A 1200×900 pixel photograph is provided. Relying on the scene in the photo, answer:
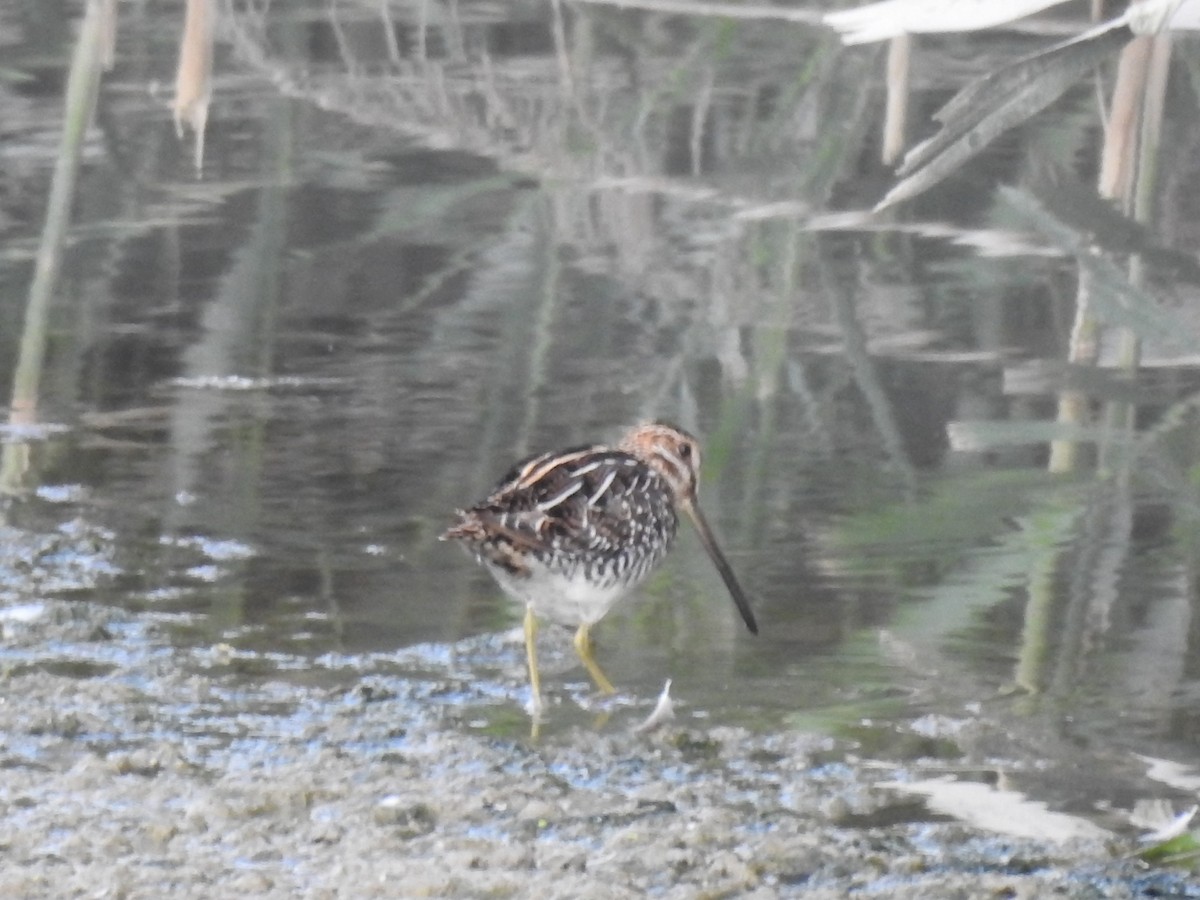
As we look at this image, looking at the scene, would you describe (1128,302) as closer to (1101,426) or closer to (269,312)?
(1101,426)

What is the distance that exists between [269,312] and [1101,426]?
2500 mm

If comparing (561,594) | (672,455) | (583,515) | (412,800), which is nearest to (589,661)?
(561,594)

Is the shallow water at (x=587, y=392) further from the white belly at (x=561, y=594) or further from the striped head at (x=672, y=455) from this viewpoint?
the striped head at (x=672, y=455)

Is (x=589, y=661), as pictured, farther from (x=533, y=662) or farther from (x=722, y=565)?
(x=722, y=565)

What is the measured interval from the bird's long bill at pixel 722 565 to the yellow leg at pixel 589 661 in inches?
11.7

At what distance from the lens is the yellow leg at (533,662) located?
14.5 feet

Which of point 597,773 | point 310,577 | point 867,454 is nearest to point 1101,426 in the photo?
point 867,454

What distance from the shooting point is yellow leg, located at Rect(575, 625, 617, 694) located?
4.56 meters

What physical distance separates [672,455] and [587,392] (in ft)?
4.72

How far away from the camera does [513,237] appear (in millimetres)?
7930

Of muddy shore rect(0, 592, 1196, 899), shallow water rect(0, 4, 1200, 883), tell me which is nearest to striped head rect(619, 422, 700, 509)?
shallow water rect(0, 4, 1200, 883)

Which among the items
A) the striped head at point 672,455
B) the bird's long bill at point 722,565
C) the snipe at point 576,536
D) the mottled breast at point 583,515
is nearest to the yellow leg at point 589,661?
the snipe at point 576,536

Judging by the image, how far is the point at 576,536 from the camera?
184 inches

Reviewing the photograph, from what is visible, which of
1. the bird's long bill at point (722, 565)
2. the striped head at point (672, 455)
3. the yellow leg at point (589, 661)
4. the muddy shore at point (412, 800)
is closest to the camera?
the muddy shore at point (412, 800)
